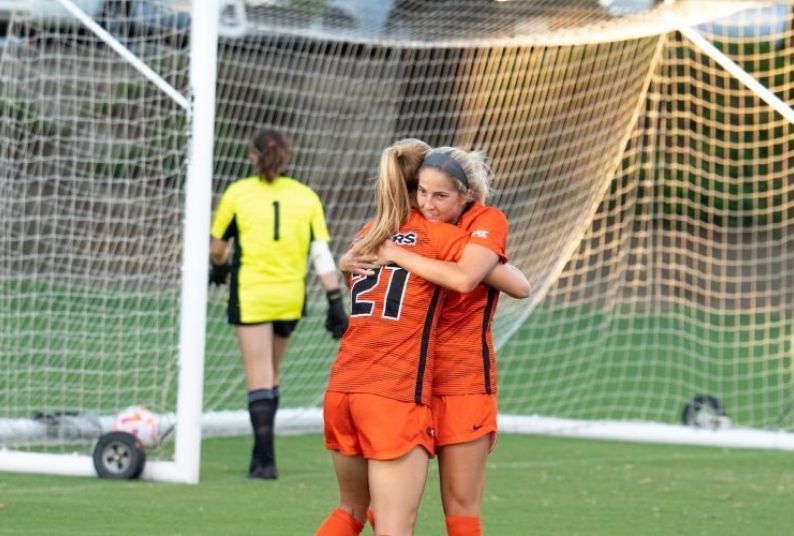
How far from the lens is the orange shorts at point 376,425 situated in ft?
14.9

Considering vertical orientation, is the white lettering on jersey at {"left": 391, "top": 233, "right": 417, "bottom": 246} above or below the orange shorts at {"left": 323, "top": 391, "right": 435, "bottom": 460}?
above

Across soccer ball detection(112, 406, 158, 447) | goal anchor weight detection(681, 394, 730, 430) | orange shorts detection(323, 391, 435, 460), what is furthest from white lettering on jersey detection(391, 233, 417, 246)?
goal anchor weight detection(681, 394, 730, 430)

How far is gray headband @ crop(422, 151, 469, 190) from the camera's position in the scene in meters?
4.62

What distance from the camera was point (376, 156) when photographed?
46.3 feet

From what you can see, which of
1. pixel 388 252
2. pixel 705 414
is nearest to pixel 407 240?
pixel 388 252

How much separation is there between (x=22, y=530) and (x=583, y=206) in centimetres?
588

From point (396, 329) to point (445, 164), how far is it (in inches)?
19.9

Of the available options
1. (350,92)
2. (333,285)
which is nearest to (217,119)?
(350,92)

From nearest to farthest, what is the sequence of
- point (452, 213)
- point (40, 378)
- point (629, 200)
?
1. point (452, 213)
2. point (40, 378)
3. point (629, 200)

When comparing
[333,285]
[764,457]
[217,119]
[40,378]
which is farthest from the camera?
[217,119]

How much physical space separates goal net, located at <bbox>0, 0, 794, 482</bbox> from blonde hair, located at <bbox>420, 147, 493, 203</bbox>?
12.0 feet

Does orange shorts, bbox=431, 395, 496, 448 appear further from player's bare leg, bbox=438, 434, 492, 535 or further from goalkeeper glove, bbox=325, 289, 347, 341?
goalkeeper glove, bbox=325, 289, 347, 341

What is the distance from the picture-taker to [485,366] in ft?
16.2

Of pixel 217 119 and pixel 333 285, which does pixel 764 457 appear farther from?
pixel 217 119
